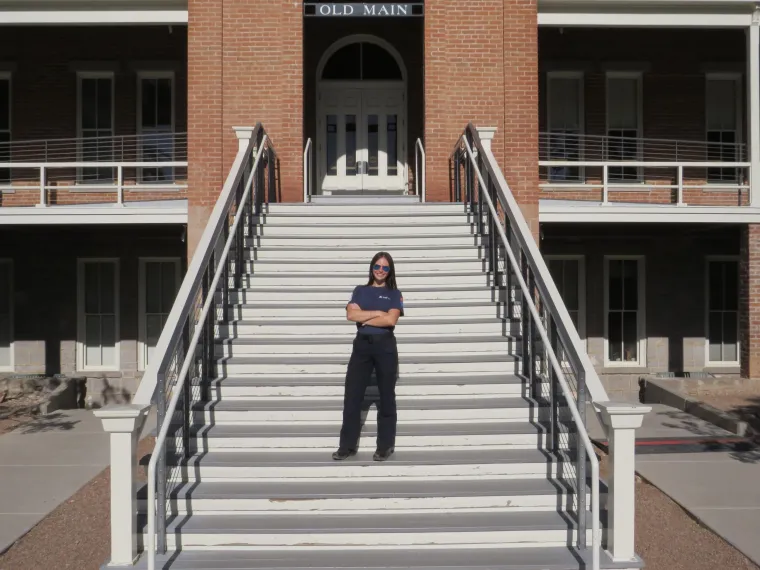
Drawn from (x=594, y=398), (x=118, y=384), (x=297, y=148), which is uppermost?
(x=297, y=148)

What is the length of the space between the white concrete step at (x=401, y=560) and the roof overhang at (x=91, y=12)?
10273 millimetres

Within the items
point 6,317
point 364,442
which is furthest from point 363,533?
point 6,317

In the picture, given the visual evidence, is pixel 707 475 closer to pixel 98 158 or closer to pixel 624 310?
pixel 624 310

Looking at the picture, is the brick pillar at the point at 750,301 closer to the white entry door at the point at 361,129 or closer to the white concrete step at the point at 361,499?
the white entry door at the point at 361,129

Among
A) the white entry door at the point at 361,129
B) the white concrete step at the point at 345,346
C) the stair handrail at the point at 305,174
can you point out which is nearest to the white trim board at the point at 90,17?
the stair handrail at the point at 305,174

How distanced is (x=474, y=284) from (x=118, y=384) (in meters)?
9.26

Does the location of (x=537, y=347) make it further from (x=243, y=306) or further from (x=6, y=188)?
(x=6, y=188)

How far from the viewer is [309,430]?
7.32 meters

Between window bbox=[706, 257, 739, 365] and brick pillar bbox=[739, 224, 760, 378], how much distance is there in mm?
2624

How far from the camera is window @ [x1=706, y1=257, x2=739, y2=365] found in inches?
690

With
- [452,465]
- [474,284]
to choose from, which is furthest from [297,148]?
[452,465]

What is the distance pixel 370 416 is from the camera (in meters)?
7.48

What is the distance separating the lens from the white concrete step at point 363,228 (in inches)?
420

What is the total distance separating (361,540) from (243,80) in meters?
8.85
